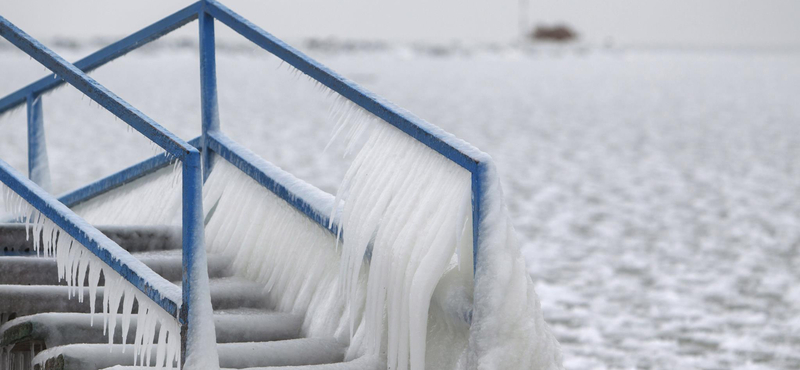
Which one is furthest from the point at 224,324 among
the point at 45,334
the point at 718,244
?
the point at 718,244

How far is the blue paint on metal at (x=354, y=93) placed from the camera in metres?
2.72

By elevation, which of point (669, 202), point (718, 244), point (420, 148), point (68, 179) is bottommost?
point (420, 148)

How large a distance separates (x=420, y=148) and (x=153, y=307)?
897 millimetres

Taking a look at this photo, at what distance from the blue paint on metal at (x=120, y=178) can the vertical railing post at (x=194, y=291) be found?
150 cm

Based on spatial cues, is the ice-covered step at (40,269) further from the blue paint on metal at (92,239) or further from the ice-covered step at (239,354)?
the blue paint on metal at (92,239)

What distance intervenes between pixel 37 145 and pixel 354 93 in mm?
2611

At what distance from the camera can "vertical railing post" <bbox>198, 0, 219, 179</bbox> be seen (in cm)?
382

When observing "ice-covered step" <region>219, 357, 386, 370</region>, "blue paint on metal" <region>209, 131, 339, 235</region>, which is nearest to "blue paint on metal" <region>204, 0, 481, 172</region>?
"blue paint on metal" <region>209, 131, 339, 235</region>

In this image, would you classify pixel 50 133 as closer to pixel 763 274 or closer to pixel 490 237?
pixel 763 274

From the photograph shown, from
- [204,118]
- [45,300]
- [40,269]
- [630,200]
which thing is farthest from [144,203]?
[630,200]

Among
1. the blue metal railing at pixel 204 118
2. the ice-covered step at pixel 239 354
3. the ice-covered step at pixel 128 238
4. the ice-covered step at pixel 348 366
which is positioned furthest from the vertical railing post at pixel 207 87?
the ice-covered step at pixel 348 366

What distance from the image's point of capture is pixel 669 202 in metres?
12.1

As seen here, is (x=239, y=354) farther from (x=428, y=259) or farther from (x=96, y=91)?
(x=96, y=91)

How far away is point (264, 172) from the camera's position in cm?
359
